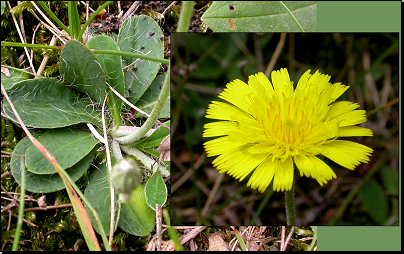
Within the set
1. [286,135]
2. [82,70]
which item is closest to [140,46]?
[82,70]

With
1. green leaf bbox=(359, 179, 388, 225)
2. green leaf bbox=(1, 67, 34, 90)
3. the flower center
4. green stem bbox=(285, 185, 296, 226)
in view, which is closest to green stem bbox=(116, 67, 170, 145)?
the flower center

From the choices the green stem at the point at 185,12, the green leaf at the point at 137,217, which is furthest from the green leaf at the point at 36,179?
the green stem at the point at 185,12

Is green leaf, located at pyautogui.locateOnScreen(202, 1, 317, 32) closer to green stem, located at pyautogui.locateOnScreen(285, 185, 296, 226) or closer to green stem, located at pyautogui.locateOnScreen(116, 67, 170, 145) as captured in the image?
green stem, located at pyautogui.locateOnScreen(116, 67, 170, 145)

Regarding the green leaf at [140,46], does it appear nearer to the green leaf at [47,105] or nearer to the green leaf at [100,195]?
the green leaf at [47,105]

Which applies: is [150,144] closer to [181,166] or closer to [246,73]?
[181,166]

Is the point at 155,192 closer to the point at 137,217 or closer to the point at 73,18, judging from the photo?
the point at 137,217
